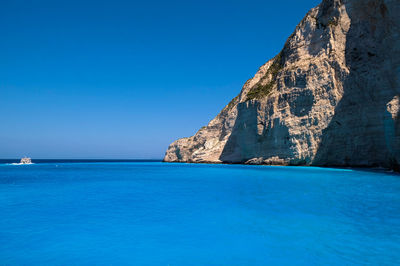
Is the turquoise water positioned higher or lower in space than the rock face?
lower

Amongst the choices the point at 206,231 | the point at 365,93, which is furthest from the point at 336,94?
the point at 206,231

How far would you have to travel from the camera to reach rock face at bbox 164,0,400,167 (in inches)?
1097

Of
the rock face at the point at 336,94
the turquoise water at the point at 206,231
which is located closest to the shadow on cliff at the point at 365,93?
the rock face at the point at 336,94

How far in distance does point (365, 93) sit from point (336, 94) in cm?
332

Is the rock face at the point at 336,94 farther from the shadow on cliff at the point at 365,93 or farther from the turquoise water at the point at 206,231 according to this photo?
the turquoise water at the point at 206,231

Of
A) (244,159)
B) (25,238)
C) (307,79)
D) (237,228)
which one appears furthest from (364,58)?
(25,238)

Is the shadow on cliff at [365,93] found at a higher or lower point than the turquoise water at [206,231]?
higher

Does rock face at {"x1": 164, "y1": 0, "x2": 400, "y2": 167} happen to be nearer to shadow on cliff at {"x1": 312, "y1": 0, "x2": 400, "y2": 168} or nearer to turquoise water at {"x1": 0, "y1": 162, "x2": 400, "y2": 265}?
shadow on cliff at {"x1": 312, "y1": 0, "x2": 400, "y2": 168}

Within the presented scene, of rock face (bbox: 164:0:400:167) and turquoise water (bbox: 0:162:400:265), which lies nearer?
turquoise water (bbox: 0:162:400:265)

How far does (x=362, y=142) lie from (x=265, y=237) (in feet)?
96.5

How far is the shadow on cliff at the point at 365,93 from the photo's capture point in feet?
91.7

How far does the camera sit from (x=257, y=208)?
970 cm

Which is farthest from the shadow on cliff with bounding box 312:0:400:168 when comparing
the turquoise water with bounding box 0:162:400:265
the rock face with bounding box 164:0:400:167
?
the turquoise water with bounding box 0:162:400:265

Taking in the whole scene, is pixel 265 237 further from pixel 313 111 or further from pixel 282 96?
pixel 282 96
